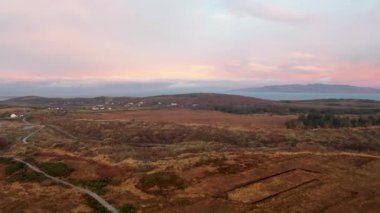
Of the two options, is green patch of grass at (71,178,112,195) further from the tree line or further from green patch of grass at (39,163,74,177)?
the tree line

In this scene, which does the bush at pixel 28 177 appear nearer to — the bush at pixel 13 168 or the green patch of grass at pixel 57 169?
the green patch of grass at pixel 57 169

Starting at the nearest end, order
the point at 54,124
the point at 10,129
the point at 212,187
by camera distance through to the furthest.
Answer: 1. the point at 212,187
2. the point at 10,129
3. the point at 54,124

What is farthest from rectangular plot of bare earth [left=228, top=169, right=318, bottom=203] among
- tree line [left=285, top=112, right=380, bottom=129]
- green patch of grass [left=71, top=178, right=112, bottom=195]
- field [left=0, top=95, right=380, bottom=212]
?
tree line [left=285, top=112, right=380, bottom=129]

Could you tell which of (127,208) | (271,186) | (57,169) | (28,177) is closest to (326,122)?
(271,186)

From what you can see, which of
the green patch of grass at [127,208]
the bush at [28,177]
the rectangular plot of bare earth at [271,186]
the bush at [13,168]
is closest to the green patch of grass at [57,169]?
the bush at [28,177]

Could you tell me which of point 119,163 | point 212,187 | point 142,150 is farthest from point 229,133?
point 212,187

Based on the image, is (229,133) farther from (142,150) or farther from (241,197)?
(241,197)
